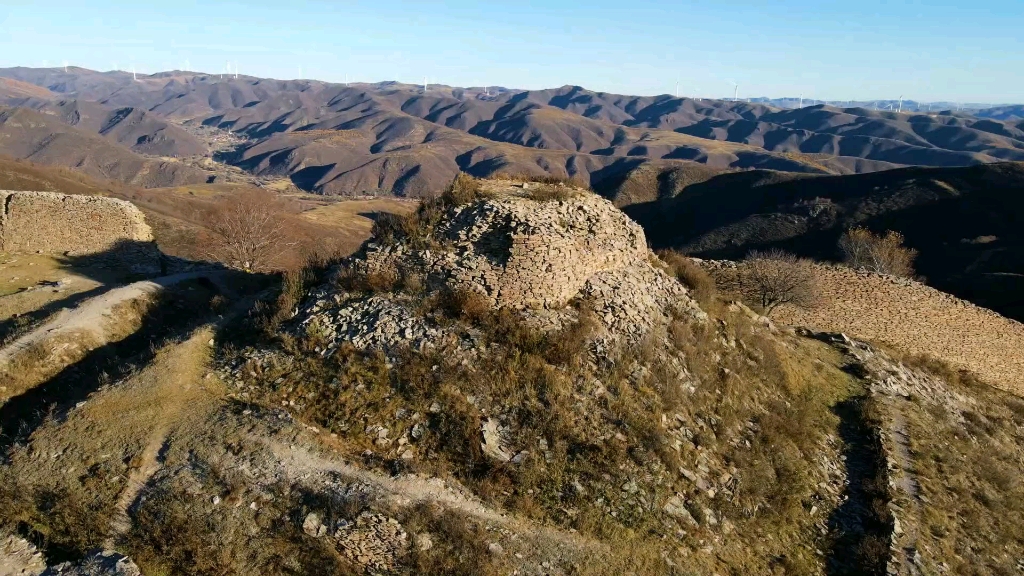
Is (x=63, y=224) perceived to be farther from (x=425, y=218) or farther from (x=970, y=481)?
(x=970, y=481)

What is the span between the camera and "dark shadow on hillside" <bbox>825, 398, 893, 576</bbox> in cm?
1117

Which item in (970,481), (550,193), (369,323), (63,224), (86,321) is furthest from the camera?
(63,224)

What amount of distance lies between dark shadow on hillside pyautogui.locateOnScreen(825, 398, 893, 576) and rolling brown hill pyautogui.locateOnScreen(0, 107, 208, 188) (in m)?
186

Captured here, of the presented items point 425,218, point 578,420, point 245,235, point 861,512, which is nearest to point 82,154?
point 245,235

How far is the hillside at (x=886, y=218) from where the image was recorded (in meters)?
57.3

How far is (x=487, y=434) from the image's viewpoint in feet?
38.8

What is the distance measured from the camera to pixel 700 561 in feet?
34.1

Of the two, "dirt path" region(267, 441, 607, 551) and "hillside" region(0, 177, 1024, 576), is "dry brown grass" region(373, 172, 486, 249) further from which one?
"dirt path" region(267, 441, 607, 551)

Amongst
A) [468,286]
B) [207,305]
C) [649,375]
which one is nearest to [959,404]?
[649,375]

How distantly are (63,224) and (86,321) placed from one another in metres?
15.6

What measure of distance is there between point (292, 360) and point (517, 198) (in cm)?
749

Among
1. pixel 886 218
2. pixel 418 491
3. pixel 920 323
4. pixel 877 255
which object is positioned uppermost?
pixel 418 491

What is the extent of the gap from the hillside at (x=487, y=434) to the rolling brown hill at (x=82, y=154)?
17802cm

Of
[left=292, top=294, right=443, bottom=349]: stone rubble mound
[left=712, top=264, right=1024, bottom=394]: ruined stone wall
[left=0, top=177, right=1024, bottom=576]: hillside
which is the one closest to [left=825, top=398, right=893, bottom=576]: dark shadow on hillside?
[left=0, top=177, right=1024, bottom=576]: hillside
